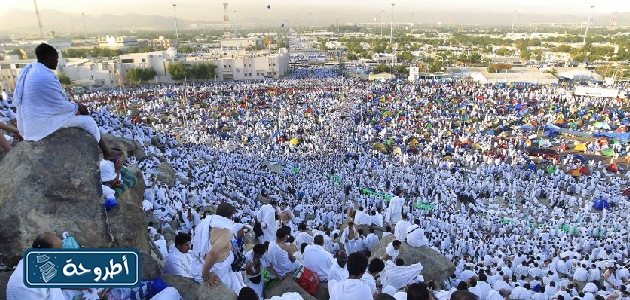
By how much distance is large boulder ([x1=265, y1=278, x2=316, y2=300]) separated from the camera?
4156 millimetres

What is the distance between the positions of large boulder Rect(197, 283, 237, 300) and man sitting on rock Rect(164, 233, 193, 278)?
567mm

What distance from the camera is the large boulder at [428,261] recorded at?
649cm

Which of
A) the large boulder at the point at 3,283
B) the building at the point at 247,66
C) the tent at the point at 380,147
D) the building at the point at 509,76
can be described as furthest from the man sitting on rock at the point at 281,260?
the building at the point at 247,66

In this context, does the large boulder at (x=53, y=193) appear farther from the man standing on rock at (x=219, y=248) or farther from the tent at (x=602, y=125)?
the tent at (x=602, y=125)

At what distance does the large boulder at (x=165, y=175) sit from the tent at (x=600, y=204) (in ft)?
45.9

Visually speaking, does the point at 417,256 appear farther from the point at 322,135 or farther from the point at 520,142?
the point at 520,142

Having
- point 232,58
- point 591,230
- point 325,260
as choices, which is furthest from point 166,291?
point 232,58

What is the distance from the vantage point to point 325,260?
4566 millimetres

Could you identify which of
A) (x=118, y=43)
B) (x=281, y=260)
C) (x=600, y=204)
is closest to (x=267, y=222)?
(x=281, y=260)

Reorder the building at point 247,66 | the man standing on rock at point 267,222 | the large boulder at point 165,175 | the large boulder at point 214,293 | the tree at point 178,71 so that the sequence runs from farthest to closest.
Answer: the building at point 247,66
the tree at point 178,71
the large boulder at point 165,175
the man standing on rock at point 267,222
the large boulder at point 214,293

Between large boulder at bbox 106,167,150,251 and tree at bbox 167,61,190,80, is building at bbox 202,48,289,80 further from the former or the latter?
large boulder at bbox 106,167,150,251

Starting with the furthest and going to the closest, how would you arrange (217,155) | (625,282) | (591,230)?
(217,155)
(591,230)
(625,282)

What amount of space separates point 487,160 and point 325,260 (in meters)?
15.3

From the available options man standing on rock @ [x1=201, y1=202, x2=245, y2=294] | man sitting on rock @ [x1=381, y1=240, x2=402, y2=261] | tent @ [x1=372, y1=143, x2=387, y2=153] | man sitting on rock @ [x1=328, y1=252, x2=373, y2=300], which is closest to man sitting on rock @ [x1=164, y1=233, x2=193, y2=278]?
man standing on rock @ [x1=201, y1=202, x2=245, y2=294]
